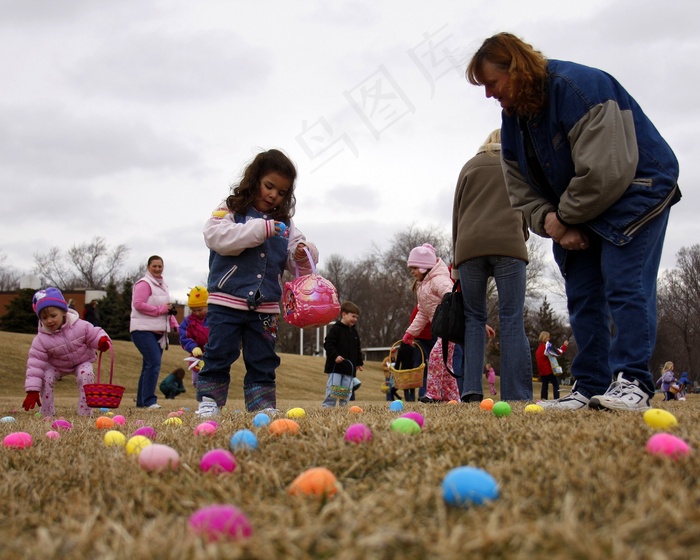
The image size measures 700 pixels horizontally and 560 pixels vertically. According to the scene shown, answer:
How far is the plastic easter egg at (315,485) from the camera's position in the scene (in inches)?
55.2

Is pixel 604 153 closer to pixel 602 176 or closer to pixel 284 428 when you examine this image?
pixel 602 176

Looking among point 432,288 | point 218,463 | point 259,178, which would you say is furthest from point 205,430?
point 432,288

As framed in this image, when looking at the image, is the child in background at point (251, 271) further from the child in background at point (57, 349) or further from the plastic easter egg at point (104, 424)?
the child in background at point (57, 349)

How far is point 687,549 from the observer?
0.92 metres

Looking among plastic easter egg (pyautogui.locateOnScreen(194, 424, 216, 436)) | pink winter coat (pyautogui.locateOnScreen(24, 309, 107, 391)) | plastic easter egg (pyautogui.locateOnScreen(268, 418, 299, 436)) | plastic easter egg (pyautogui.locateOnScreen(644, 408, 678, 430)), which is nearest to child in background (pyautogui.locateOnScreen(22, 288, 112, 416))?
pink winter coat (pyautogui.locateOnScreen(24, 309, 107, 391))

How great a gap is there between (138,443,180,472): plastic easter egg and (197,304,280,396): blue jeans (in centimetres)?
261

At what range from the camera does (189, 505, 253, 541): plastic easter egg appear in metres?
1.08

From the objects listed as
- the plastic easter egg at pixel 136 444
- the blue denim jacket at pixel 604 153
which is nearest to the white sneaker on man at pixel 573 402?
the blue denim jacket at pixel 604 153

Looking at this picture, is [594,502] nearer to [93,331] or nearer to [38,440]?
[38,440]

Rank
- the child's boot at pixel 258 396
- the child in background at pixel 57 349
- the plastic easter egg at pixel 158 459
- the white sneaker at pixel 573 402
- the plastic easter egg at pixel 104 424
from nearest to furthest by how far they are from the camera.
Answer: the plastic easter egg at pixel 158 459 < the white sneaker at pixel 573 402 < the plastic easter egg at pixel 104 424 < the child's boot at pixel 258 396 < the child in background at pixel 57 349

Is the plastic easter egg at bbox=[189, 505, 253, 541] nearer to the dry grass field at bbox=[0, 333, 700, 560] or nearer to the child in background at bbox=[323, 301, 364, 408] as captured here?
the dry grass field at bbox=[0, 333, 700, 560]

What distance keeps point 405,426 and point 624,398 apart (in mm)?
1283

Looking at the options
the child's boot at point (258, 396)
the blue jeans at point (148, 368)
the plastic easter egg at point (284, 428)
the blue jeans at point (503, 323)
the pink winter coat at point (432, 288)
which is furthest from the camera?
the blue jeans at point (148, 368)

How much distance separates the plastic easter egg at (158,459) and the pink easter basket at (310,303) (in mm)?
2657
